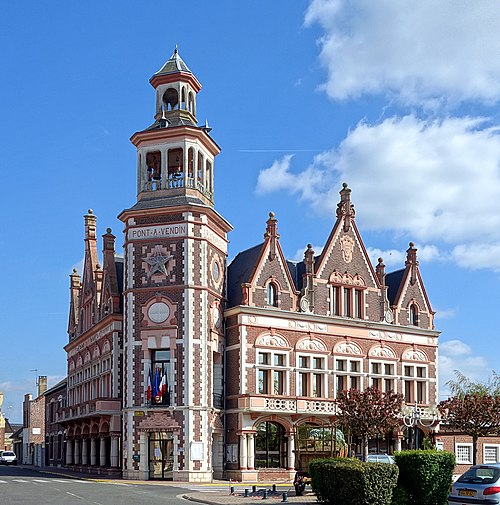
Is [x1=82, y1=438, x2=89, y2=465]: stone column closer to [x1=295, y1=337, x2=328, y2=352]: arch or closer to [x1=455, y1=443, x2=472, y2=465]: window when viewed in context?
[x1=295, y1=337, x2=328, y2=352]: arch

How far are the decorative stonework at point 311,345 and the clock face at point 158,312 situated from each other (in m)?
9.10

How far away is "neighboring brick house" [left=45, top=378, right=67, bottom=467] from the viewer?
73.2 meters

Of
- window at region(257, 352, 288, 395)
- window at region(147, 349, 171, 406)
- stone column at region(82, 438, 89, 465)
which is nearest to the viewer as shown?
window at region(147, 349, 171, 406)

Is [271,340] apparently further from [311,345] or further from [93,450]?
[93,450]

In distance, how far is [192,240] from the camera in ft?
161

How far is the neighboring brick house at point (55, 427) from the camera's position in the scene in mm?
73188

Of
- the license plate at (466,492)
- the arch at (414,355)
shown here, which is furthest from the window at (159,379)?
the license plate at (466,492)

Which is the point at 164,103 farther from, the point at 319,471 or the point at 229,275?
the point at 319,471

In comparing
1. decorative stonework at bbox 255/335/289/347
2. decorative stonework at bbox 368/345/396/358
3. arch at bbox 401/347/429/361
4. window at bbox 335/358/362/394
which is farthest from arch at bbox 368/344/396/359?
decorative stonework at bbox 255/335/289/347

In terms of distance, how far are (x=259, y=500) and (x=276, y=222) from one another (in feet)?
78.5

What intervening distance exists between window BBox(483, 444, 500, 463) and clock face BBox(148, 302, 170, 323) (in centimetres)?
2502

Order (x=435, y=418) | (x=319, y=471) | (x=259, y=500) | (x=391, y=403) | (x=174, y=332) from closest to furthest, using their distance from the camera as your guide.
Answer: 1. (x=319, y=471)
2. (x=259, y=500)
3. (x=391, y=403)
4. (x=174, y=332)
5. (x=435, y=418)

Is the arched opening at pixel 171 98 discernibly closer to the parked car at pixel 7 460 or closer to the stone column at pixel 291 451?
the stone column at pixel 291 451

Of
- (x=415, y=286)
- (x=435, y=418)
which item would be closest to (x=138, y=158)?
(x=415, y=286)
